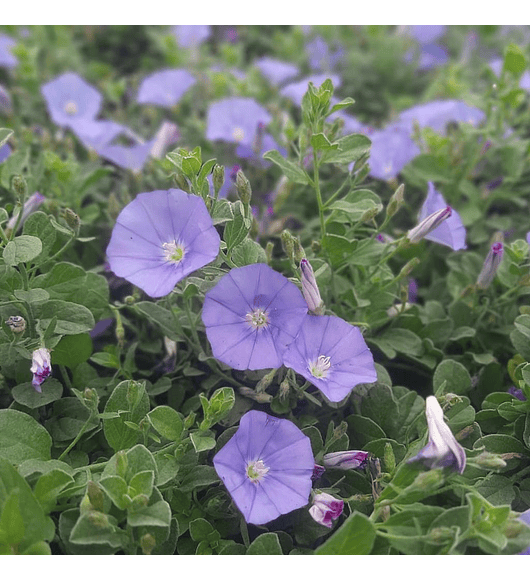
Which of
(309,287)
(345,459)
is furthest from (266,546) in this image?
(309,287)

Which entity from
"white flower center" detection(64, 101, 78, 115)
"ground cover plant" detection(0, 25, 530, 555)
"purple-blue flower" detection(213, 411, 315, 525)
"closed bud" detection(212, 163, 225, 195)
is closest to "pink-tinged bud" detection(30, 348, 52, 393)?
"ground cover plant" detection(0, 25, 530, 555)

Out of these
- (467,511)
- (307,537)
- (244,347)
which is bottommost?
(307,537)

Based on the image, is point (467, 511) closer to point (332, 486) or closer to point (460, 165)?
point (332, 486)

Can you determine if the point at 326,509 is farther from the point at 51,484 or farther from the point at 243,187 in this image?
the point at 243,187

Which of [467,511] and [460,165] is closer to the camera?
[467,511]

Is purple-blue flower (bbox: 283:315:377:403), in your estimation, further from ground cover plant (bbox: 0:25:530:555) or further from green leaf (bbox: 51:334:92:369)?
green leaf (bbox: 51:334:92:369)

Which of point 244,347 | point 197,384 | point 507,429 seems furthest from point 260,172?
point 507,429

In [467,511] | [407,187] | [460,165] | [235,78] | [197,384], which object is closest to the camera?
[467,511]
